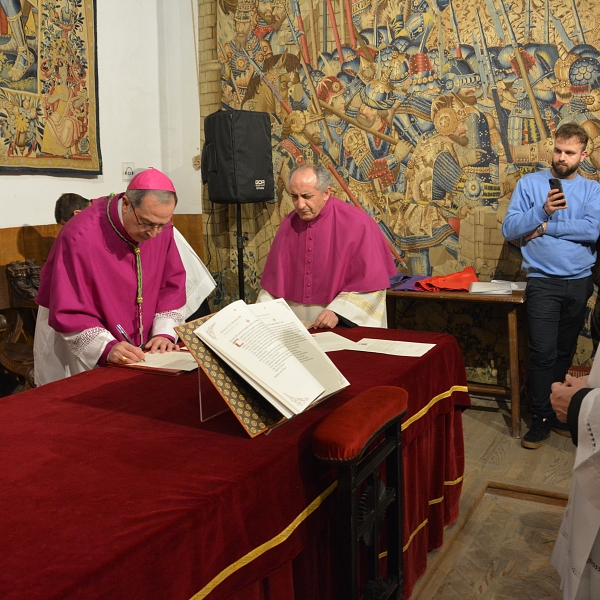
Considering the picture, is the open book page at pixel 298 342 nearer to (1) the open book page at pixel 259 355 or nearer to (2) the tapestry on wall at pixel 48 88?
(1) the open book page at pixel 259 355

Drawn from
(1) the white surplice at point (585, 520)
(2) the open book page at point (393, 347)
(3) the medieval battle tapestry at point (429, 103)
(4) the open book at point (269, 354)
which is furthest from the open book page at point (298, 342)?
(3) the medieval battle tapestry at point (429, 103)

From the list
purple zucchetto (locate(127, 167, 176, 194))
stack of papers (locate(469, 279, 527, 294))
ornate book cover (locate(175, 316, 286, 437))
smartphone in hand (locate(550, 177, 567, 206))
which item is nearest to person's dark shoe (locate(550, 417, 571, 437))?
stack of papers (locate(469, 279, 527, 294))

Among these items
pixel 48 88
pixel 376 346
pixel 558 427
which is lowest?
pixel 558 427

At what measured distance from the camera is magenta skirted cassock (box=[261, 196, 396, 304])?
13.5 feet

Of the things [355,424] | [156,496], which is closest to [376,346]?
[355,424]

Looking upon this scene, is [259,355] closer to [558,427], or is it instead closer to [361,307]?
[361,307]

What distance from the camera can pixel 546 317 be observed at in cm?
460

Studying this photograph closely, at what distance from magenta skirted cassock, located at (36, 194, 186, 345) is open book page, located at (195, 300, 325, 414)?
1.17 meters

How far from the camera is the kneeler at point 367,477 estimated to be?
1771mm

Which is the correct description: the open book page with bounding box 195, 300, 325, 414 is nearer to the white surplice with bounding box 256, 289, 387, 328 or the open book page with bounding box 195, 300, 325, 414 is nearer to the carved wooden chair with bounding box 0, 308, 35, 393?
the white surplice with bounding box 256, 289, 387, 328

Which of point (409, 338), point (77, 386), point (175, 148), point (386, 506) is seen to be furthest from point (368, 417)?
point (175, 148)

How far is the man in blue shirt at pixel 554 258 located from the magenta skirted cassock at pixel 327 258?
3.43 ft

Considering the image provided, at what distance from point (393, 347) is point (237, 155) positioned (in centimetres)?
324

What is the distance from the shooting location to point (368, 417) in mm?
1881
